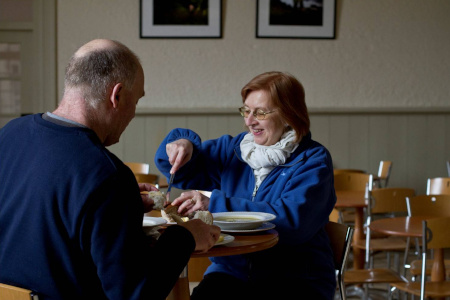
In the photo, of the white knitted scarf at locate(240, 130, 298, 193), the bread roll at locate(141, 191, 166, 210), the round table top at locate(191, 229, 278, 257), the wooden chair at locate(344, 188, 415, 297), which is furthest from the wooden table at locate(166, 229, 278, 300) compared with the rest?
the wooden chair at locate(344, 188, 415, 297)

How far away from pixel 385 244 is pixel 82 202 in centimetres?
344

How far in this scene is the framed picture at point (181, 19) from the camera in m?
6.57

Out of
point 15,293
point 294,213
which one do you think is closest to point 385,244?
point 294,213

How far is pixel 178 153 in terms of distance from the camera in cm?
239

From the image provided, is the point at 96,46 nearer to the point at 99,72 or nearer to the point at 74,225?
the point at 99,72

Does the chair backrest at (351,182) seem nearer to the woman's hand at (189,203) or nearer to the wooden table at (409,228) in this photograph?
the wooden table at (409,228)

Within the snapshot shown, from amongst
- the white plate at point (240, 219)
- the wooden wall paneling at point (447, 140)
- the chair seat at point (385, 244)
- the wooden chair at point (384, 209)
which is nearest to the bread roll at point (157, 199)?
the white plate at point (240, 219)

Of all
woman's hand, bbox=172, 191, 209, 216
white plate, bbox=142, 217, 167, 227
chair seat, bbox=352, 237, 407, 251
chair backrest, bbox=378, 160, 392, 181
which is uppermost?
woman's hand, bbox=172, 191, 209, 216

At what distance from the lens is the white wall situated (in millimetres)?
6578

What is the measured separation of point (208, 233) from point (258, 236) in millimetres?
323

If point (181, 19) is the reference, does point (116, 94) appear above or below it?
below

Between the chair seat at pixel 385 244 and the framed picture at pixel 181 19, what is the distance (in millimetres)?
3123

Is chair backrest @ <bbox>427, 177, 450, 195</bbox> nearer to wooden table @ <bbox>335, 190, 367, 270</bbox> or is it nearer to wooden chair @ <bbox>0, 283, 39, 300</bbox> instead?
wooden table @ <bbox>335, 190, 367, 270</bbox>

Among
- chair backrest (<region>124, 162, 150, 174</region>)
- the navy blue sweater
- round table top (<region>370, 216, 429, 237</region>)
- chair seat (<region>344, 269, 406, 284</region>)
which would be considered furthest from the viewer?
chair backrest (<region>124, 162, 150, 174</region>)
